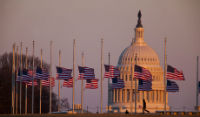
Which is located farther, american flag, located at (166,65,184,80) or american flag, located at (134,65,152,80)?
american flag, located at (134,65,152,80)

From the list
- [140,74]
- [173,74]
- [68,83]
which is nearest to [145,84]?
[140,74]

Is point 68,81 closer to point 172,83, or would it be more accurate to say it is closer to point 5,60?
point 172,83

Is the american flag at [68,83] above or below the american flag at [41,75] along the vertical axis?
below

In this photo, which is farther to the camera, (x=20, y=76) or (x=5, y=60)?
(x=5, y=60)

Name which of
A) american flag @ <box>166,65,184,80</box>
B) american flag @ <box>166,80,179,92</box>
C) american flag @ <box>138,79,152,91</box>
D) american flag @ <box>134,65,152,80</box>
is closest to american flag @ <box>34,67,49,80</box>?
american flag @ <box>134,65,152,80</box>

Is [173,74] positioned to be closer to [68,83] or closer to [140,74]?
[140,74]

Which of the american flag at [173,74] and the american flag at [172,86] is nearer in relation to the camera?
the american flag at [173,74]

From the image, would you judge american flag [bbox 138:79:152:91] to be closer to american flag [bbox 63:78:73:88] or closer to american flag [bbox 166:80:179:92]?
american flag [bbox 166:80:179:92]

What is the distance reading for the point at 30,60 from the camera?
19138 centimetres

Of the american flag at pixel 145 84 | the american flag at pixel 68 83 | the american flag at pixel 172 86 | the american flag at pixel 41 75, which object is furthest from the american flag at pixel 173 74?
the american flag at pixel 41 75

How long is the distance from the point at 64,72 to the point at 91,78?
384cm

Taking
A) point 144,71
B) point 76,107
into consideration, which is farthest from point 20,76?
point 76,107

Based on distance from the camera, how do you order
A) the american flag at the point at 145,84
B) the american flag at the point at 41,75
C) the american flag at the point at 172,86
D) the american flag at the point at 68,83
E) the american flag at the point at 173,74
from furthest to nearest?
the american flag at the point at 145,84 < the american flag at the point at 68,83 < the american flag at the point at 41,75 < the american flag at the point at 172,86 < the american flag at the point at 173,74

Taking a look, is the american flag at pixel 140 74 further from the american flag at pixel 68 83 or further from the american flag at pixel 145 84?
the american flag at pixel 68 83
